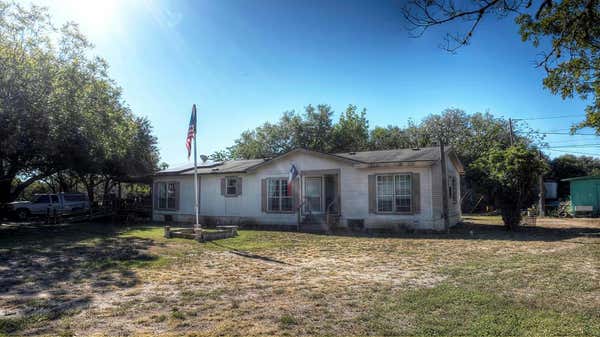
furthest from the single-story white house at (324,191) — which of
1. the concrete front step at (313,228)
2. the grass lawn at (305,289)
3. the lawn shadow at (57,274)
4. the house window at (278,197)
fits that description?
the lawn shadow at (57,274)

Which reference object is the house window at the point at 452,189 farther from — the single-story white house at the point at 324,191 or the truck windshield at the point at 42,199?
the truck windshield at the point at 42,199

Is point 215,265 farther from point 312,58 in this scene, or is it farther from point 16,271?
point 312,58

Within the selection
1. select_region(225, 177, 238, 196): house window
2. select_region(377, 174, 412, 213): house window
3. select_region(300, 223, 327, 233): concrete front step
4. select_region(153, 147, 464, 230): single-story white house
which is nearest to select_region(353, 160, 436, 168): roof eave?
select_region(153, 147, 464, 230): single-story white house

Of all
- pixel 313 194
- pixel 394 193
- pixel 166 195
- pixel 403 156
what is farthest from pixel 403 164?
pixel 166 195

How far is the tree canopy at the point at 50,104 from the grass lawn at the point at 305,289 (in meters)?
5.60

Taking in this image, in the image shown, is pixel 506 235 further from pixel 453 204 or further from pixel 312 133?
pixel 312 133

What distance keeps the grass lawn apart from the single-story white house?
4312 millimetres

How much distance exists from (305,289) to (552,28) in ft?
21.3

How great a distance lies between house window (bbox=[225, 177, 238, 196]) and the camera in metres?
20.1

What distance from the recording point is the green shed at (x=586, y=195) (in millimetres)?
22203

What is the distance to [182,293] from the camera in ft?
19.8

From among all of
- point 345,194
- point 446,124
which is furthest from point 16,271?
point 446,124

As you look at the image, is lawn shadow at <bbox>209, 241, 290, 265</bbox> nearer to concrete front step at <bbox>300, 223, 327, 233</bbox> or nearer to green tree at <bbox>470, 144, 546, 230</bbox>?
concrete front step at <bbox>300, 223, 327, 233</bbox>

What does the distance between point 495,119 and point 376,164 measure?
27329mm
